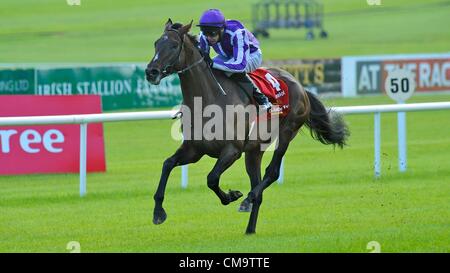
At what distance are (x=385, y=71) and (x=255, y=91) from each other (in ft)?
58.0

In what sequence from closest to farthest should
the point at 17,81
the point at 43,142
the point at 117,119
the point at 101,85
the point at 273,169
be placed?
the point at 273,169
the point at 117,119
the point at 43,142
the point at 17,81
the point at 101,85

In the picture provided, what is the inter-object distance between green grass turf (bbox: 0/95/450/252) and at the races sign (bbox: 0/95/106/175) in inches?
5.8

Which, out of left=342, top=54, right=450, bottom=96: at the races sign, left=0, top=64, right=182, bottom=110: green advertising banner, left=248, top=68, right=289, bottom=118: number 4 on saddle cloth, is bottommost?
left=342, top=54, right=450, bottom=96: at the races sign

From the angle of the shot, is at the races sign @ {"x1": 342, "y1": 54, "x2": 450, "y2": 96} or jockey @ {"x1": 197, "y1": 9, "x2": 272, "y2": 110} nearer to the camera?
jockey @ {"x1": 197, "y1": 9, "x2": 272, "y2": 110}

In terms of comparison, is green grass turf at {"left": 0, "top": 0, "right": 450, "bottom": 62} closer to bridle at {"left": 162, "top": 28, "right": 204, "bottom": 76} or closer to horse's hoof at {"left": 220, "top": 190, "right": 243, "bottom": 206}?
horse's hoof at {"left": 220, "top": 190, "right": 243, "bottom": 206}

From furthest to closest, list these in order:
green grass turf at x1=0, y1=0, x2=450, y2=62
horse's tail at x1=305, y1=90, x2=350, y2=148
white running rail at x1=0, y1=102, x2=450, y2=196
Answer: green grass turf at x1=0, y1=0, x2=450, y2=62 → white running rail at x1=0, y1=102, x2=450, y2=196 → horse's tail at x1=305, y1=90, x2=350, y2=148

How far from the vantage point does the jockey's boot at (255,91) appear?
8.88m

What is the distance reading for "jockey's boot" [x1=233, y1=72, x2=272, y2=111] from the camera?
8.88 metres

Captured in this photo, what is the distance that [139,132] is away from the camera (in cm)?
2030

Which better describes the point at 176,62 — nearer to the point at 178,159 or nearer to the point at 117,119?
the point at 178,159

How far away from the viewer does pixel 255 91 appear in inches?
353

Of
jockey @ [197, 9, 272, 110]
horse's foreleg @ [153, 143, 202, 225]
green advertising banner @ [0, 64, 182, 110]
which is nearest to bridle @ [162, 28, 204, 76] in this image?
jockey @ [197, 9, 272, 110]

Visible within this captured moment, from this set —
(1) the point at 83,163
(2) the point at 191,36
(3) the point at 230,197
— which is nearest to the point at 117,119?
(1) the point at 83,163
